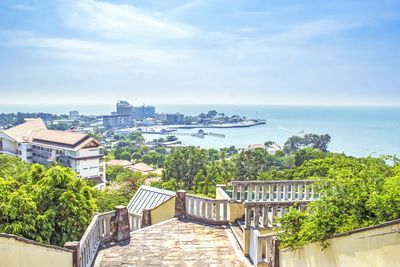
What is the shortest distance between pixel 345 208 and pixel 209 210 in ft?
17.2

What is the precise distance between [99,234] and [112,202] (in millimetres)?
16304

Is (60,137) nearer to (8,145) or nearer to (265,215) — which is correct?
(8,145)

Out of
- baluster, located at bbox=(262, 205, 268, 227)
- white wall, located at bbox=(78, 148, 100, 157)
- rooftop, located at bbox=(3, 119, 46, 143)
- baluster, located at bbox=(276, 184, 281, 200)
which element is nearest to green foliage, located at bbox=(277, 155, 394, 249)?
baluster, located at bbox=(262, 205, 268, 227)

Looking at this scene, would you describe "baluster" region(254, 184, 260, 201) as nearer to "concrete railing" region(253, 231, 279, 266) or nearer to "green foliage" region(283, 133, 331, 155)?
"concrete railing" region(253, 231, 279, 266)

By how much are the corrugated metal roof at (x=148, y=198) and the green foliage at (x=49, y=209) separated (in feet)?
4.92

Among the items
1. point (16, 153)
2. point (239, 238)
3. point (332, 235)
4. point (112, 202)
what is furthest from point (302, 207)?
point (16, 153)

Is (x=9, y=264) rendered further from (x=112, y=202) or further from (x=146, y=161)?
(x=146, y=161)

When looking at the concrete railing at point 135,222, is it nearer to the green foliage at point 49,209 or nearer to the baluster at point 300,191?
the green foliage at point 49,209

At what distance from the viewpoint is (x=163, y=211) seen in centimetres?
1104

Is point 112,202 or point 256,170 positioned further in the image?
point 256,170

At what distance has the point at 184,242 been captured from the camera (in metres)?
8.91

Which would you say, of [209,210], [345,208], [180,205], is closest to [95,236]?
[180,205]

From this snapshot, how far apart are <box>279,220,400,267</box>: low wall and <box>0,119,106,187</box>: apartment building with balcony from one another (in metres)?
53.9

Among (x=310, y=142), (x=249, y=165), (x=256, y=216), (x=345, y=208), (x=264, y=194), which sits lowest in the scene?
(x=310, y=142)
